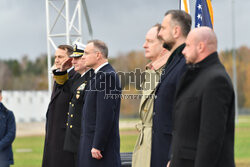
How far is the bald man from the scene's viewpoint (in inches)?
103

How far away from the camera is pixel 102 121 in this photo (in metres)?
4.43

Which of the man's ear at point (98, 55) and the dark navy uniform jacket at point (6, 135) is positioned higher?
the man's ear at point (98, 55)

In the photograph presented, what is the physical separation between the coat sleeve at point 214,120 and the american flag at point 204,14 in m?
2.52

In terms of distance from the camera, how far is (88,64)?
4758 millimetres

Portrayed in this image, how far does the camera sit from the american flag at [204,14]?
5.05m

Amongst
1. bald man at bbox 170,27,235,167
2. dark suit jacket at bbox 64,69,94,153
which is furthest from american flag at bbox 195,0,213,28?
bald man at bbox 170,27,235,167

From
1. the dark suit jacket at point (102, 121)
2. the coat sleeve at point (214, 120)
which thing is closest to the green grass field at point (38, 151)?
the dark suit jacket at point (102, 121)

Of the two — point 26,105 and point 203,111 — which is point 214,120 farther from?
point 26,105

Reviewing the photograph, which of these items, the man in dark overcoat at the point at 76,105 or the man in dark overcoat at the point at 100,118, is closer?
the man in dark overcoat at the point at 100,118

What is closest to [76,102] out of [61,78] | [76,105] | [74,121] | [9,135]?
[76,105]

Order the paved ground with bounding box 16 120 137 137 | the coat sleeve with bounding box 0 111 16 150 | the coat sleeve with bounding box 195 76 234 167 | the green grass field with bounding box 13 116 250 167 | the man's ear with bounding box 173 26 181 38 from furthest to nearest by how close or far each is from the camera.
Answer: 1. the paved ground with bounding box 16 120 137 137
2. the green grass field with bounding box 13 116 250 167
3. the coat sleeve with bounding box 0 111 16 150
4. the man's ear with bounding box 173 26 181 38
5. the coat sleeve with bounding box 195 76 234 167

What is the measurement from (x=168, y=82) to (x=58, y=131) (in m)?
2.23

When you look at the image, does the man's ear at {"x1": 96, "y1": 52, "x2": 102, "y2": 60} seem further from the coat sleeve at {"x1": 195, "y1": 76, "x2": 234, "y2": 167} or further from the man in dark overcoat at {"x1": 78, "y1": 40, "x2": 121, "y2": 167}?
the coat sleeve at {"x1": 195, "y1": 76, "x2": 234, "y2": 167}

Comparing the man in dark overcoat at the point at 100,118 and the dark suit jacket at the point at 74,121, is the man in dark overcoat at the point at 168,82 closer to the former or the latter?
the man in dark overcoat at the point at 100,118
